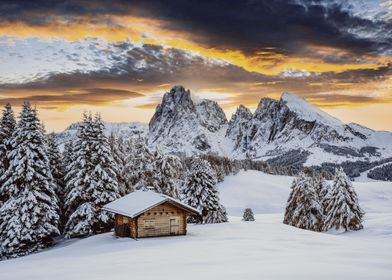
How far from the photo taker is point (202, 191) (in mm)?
47062

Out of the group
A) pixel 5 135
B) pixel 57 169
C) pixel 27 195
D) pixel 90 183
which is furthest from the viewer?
pixel 57 169

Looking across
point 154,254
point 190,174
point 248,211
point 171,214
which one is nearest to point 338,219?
point 248,211

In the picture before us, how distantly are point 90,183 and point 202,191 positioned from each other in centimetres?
1449

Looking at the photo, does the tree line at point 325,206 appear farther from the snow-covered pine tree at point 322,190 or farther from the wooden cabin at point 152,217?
the wooden cabin at point 152,217

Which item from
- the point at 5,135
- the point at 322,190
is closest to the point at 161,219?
the point at 5,135

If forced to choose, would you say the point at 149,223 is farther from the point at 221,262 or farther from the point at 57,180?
the point at 221,262

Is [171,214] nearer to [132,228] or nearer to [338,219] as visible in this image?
[132,228]

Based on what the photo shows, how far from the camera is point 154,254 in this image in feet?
71.7

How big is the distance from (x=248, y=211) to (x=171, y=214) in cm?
3135

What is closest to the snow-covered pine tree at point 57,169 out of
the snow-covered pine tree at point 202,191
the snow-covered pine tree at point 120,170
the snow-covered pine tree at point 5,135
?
the snow-covered pine tree at point 5,135

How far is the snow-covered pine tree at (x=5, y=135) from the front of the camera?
124 ft

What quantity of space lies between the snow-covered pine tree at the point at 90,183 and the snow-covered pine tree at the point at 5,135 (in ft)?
19.8

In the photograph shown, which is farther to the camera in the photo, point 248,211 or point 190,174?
point 248,211

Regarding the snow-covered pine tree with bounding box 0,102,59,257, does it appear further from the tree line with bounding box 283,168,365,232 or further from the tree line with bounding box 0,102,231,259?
the tree line with bounding box 283,168,365,232
